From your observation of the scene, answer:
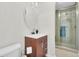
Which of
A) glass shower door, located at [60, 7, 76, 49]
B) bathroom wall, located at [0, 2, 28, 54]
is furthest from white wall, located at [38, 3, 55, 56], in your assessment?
bathroom wall, located at [0, 2, 28, 54]

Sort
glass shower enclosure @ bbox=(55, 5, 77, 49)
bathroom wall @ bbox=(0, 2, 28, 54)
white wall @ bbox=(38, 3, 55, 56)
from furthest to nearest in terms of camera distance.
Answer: glass shower enclosure @ bbox=(55, 5, 77, 49) → white wall @ bbox=(38, 3, 55, 56) → bathroom wall @ bbox=(0, 2, 28, 54)

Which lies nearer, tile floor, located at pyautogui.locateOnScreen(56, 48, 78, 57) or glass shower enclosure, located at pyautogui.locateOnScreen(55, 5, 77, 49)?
tile floor, located at pyautogui.locateOnScreen(56, 48, 78, 57)

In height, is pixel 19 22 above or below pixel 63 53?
above

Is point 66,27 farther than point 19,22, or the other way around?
point 66,27

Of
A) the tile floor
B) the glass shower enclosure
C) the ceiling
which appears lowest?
the tile floor

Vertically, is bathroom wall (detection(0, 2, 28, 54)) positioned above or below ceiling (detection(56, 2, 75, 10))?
below

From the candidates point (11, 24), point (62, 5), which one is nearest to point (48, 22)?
point (62, 5)

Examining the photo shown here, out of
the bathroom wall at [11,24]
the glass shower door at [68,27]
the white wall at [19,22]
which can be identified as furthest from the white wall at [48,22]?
the bathroom wall at [11,24]

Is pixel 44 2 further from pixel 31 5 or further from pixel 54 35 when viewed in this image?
pixel 54 35

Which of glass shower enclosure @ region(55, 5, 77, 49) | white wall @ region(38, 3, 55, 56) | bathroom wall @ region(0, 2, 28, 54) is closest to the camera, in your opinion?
bathroom wall @ region(0, 2, 28, 54)

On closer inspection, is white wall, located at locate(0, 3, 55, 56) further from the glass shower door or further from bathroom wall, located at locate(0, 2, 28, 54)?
the glass shower door

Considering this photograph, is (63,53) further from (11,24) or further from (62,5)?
(11,24)

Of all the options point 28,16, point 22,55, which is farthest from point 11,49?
point 28,16

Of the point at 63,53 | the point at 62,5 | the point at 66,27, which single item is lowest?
the point at 63,53
